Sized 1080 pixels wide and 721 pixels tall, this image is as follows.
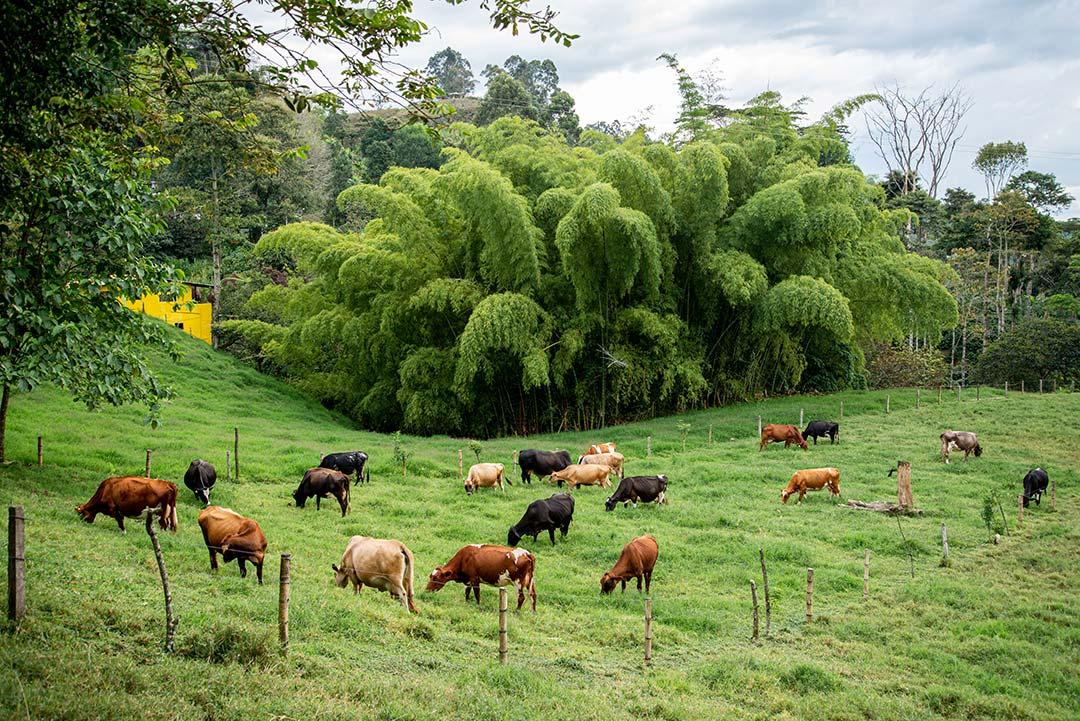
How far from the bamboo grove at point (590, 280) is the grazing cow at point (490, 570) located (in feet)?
33.6

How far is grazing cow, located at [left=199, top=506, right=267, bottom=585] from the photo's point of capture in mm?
8176

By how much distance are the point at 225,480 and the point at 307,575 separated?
5330 mm

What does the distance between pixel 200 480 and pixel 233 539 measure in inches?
139

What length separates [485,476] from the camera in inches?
547

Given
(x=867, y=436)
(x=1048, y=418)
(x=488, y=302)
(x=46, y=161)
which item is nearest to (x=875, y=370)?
(x=1048, y=418)

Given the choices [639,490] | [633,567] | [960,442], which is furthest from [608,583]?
[960,442]

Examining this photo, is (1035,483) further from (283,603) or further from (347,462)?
(283,603)

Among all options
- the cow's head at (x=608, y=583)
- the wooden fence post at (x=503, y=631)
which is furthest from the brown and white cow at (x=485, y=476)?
the wooden fence post at (x=503, y=631)

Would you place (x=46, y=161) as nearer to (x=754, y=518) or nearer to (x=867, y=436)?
(x=754, y=518)

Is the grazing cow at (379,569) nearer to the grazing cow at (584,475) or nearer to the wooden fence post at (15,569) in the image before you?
the wooden fence post at (15,569)

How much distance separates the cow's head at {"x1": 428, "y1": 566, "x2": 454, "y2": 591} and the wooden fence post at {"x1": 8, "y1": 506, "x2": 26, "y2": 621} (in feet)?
12.9

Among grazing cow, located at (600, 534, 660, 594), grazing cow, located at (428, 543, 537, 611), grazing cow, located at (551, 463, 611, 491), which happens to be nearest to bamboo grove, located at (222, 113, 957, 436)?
grazing cow, located at (551, 463, 611, 491)

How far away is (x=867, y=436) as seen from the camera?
19.6 meters

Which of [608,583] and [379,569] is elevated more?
[379,569]
